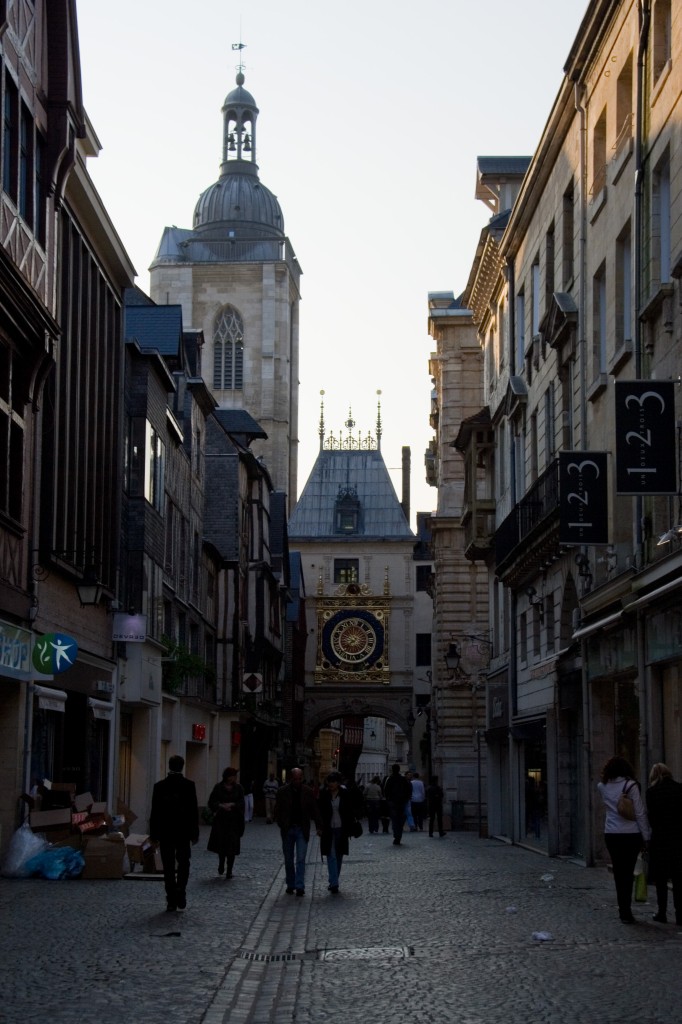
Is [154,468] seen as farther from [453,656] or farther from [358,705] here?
[358,705]

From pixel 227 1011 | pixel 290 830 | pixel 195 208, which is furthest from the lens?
pixel 195 208

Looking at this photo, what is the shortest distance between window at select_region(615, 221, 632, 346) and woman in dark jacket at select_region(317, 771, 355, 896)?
7440 millimetres

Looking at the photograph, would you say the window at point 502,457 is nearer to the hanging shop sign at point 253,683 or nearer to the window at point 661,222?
the hanging shop sign at point 253,683

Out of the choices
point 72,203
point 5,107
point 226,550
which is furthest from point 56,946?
point 226,550

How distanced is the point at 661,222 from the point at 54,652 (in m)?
9.29

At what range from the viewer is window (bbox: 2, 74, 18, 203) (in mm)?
20984

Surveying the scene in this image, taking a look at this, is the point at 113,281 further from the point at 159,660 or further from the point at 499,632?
the point at 499,632

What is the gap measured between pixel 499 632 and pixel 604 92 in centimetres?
1787

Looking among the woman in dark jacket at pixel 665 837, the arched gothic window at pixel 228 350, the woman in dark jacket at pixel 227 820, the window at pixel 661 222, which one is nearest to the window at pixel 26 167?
the woman in dark jacket at pixel 227 820

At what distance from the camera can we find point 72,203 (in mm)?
26531

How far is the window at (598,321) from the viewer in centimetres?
2538

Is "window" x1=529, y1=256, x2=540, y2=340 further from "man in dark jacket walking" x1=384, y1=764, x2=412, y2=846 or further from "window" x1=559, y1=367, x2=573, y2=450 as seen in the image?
"man in dark jacket walking" x1=384, y1=764, x2=412, y2=846

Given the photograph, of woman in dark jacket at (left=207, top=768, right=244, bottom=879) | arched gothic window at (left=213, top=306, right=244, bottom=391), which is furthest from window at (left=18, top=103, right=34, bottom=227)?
arched gothic window at (left=213, top=306, right=244, bottom=391)

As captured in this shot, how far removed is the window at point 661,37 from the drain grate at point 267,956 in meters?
12.1
